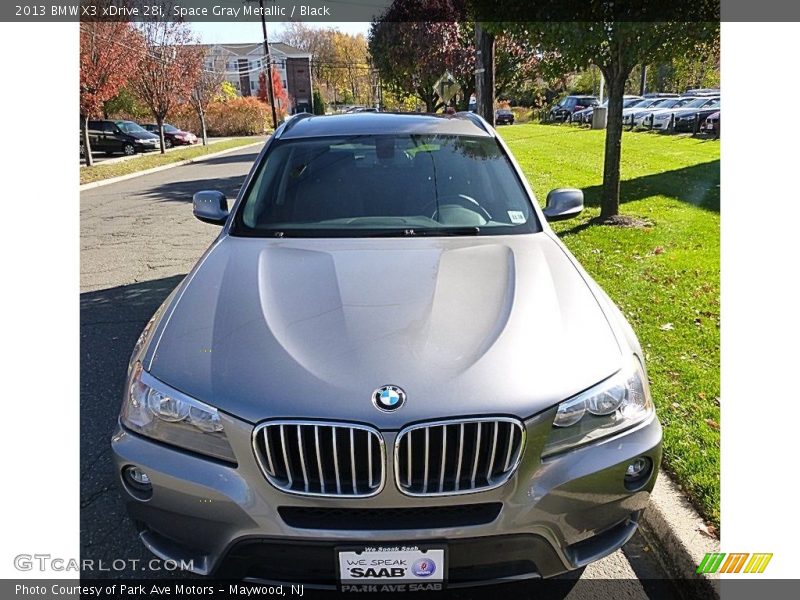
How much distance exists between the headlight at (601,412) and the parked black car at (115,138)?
31119mm

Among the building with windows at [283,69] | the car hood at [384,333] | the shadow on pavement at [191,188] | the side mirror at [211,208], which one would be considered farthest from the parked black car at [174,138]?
the car hood at [384,333]

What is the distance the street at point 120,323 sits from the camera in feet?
8.50

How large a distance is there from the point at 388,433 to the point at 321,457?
0.22 meters

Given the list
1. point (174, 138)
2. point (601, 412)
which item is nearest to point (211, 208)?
point (601, 412)

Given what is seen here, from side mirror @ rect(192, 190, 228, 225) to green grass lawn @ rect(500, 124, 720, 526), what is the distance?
2762mm

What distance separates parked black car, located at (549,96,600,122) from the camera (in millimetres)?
37256

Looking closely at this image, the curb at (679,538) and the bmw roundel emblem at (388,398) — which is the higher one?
the bmw roundel emblem at (388,398)

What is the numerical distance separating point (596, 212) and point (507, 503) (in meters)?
7.75

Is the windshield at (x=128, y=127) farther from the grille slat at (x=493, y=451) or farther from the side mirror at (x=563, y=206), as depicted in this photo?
the grille slat at (x=493, y=451)

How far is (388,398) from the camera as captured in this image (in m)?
1.93

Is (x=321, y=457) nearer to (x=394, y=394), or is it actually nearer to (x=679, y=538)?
(x=394, y=394)

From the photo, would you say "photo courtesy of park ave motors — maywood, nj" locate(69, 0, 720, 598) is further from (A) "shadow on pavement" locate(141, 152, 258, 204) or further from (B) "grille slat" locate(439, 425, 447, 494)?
(A) "shadow on pavement" locate(141, 152, 258, 204)

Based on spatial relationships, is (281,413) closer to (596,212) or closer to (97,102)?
(596,212)

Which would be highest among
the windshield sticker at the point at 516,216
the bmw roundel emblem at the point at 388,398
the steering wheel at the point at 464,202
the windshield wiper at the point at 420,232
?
the steering wheel at the point at 464,202
